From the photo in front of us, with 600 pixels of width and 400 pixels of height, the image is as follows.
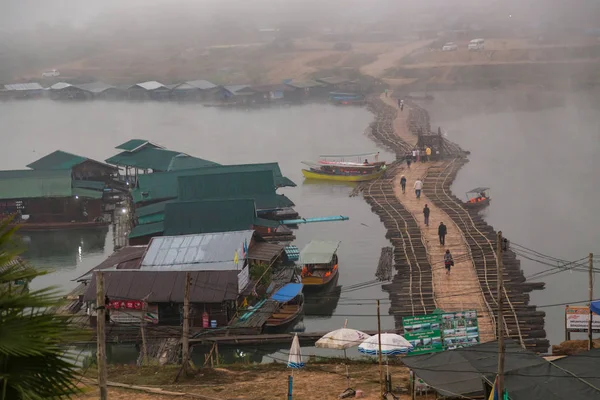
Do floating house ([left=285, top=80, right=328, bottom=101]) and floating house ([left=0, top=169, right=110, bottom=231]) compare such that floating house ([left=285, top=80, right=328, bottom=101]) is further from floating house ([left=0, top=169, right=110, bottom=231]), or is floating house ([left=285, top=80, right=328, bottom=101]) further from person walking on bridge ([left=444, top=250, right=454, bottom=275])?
person walking on bridge ([left=444, top=250, right=454, bottom=275])

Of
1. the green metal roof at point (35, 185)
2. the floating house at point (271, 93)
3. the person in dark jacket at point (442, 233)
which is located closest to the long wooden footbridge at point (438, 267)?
the person in dark jacket at point (442, 233)

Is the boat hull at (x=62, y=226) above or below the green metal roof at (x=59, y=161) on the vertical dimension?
below

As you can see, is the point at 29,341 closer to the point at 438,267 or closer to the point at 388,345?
the point at 388,345

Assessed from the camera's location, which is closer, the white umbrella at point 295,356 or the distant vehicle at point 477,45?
the white umbrella at point 295,356

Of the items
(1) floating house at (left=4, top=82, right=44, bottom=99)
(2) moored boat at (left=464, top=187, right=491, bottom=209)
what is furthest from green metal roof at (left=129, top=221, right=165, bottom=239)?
(1) floating house at (left=4, top=82, right=44, bottom=99)

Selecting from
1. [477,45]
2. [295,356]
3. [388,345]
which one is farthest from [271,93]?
[295,356]

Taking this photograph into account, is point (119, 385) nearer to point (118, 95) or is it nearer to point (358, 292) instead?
point (358, 292)

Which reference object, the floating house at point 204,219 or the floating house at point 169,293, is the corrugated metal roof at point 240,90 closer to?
the floating house at point 204,219
